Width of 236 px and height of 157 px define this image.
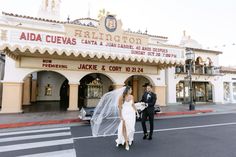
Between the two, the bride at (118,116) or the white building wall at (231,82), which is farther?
the white building wall at (231,82)

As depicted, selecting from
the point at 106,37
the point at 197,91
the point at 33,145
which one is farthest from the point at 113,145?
the point at 197,91

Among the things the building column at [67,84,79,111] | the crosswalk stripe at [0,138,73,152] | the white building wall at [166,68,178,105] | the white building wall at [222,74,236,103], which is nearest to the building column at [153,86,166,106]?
the white building wall at [166,68,178,105]

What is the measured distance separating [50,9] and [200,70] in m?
25.0

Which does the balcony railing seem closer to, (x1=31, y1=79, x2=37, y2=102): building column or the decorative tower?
(x1=31, y1=79, x2=37, y2=102): building column

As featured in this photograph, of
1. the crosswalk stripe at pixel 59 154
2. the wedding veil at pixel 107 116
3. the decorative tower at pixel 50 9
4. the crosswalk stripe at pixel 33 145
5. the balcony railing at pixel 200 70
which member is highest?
the decorative tower at pixel 50 9

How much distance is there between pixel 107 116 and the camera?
20.7ft

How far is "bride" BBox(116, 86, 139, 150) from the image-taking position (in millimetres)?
5191

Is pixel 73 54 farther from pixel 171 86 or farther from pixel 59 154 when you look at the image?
pixel 171 86

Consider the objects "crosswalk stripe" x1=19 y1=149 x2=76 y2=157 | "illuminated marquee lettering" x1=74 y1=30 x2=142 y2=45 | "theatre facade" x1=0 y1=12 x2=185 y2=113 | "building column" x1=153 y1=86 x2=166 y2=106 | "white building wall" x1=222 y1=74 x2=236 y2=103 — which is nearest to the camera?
"crosswalk stripe" x1=19 y1=149 x2=76 y2=157

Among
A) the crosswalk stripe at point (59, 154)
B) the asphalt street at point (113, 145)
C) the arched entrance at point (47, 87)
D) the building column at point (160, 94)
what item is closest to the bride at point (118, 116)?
the asphalt street at point (113, 145)

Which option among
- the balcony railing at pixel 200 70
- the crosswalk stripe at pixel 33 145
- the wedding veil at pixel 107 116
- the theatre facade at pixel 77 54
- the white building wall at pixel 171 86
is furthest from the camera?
the balcony railing at pixel 200 70

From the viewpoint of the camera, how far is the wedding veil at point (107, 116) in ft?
20.3

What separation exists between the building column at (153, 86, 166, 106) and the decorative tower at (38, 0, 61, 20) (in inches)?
790

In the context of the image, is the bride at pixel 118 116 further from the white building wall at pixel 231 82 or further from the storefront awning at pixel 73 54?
the white building wall at pixel 231 82
